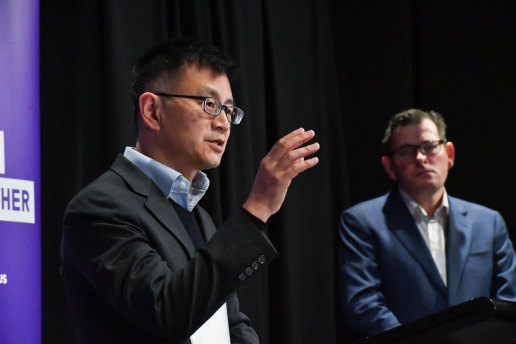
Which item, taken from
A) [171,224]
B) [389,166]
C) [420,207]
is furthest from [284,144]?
[389,166]

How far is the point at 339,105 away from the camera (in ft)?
13.7

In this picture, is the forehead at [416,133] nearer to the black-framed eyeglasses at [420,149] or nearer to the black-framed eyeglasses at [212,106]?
the black-framed eyeglasses at [420,149]

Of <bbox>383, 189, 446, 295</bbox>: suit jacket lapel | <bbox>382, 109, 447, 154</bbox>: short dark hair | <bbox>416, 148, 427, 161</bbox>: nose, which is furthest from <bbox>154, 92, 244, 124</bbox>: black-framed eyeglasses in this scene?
<bbox>382, 109, 447, 154</bbox>: short dark hair

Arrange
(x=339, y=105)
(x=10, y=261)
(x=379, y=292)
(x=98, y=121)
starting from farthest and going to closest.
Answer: (x=339, y=105), (x=379, y=292), (x=98, y=121), (x=10, y=261)

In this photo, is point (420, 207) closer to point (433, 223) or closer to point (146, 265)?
point (433, 223)

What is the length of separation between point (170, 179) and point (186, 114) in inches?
6.7

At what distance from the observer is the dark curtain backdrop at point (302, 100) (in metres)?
3.00

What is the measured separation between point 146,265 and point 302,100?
8.18 ft

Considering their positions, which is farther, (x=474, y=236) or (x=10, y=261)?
(x=474, y=236)

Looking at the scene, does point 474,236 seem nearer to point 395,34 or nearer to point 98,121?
point 395,34

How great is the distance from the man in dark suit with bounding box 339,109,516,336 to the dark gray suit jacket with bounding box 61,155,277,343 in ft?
6.09

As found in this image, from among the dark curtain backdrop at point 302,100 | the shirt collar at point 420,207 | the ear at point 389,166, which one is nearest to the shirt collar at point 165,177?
the dark curtain backdrop at point 302,100

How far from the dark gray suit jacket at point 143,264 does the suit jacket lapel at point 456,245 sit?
77.5 inches

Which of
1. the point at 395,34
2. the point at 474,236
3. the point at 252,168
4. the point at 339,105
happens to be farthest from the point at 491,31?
the point at 252,168
